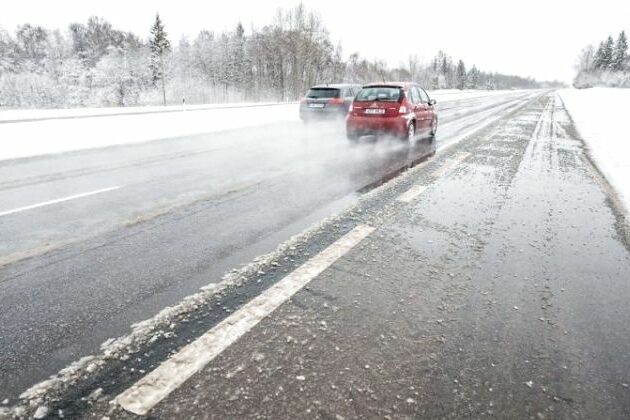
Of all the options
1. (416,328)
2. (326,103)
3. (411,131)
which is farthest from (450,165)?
(326,103)

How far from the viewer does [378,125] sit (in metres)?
10.3

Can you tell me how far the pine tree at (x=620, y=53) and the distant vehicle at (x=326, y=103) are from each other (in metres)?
129

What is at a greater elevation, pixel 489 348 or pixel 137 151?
pixel 137 151

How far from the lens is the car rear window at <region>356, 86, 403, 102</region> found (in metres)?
10.4

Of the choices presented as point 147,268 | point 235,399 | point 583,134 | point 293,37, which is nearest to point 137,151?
point 147,268

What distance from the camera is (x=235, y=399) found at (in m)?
1.85

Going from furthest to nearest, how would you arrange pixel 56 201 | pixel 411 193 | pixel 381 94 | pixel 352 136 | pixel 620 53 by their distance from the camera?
pixel 620 53
pixel 352 136
pixel 381 94
pixel 411 193
pixel 56 201

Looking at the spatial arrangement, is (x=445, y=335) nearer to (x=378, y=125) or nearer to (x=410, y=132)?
(x=378, y=125)

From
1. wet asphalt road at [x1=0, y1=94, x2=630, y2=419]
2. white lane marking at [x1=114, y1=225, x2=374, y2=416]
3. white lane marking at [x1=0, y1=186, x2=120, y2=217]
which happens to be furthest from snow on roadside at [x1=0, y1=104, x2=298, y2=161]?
white lane marking at [x1=114, y1=225, x2=374, y2=416]

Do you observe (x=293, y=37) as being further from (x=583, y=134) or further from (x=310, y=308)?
(x=310, y=308)

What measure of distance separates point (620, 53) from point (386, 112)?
453ft

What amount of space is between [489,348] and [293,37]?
58456 millimetres

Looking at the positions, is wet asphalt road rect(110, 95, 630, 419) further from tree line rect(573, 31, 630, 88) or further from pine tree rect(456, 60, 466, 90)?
pine tree rect(456, 60, 466, 90)

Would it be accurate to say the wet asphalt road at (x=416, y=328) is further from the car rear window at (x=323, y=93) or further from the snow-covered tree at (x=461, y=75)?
the snow-covered tree at (x=461, y=75)
